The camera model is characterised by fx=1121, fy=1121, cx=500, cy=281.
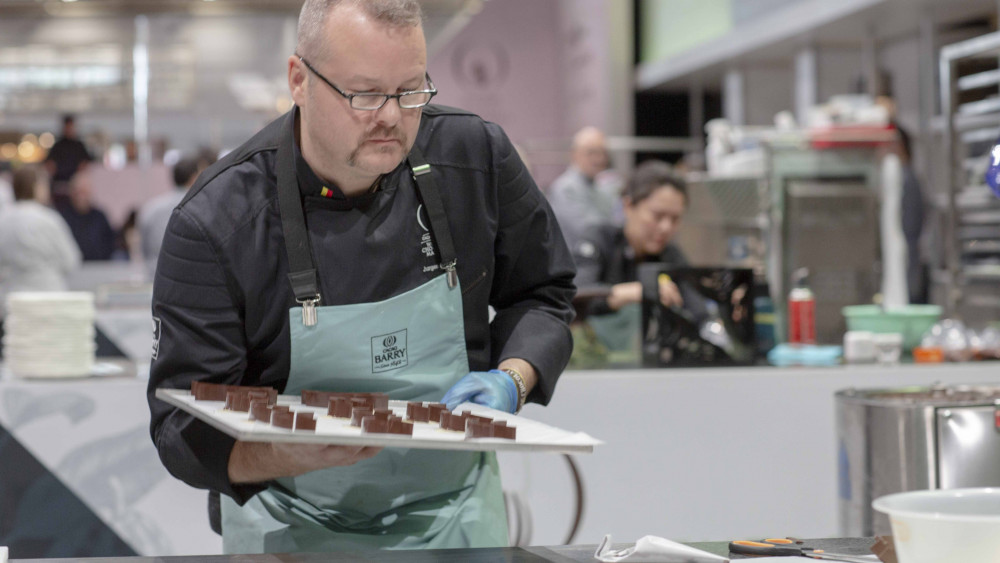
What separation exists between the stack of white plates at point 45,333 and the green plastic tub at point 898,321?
227 centimetres

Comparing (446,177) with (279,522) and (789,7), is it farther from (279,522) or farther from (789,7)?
(789,7)

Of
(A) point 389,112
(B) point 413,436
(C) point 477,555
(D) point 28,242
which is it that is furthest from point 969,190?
(D) point 28,242

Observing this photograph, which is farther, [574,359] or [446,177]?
[574,359]

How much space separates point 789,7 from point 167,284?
705 centimetres

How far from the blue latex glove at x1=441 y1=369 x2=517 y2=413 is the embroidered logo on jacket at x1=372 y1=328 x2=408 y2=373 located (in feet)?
0.30

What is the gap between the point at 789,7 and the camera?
7852mm

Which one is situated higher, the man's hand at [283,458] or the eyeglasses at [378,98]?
the eyeglasses at [378,98]

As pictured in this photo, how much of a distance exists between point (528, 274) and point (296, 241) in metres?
0.42

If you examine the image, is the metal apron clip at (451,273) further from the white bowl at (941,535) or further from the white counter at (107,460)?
the white counter at (107,460)

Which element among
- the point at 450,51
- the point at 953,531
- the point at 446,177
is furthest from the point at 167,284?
the point at 450,51

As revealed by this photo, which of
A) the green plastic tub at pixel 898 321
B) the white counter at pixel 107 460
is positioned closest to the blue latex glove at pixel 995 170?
the green plastic tub at pixel 898 321

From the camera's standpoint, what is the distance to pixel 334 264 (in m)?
1.62

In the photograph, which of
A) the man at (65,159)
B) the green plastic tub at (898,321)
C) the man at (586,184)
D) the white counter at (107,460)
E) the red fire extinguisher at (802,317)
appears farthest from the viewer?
the man at (65,159)

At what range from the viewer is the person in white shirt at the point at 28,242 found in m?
6.05
